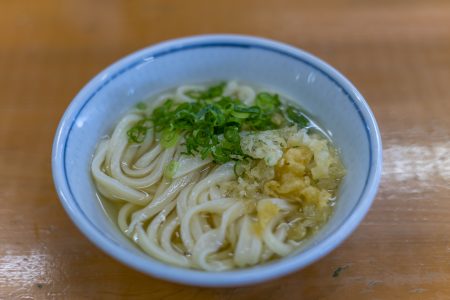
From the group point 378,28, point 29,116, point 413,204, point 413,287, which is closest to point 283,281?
point 413,287

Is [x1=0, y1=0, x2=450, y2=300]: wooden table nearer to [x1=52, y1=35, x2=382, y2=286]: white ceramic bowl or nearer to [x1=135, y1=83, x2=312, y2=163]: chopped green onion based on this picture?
[x1=52, y1=35, x2=382, y2=286]: white ceramic bowl

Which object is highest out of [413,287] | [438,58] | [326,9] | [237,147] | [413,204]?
[326,9]

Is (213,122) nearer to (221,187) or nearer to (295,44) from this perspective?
(221,187)

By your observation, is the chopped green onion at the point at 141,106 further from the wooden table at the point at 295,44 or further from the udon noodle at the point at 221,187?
the wooden table at the point at 295,44


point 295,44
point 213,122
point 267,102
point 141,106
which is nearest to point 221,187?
point 213,122

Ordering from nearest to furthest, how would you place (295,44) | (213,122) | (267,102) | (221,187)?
(221,187), (213,122), (267,102), (295,44)

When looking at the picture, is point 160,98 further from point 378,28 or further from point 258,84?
point 378,28

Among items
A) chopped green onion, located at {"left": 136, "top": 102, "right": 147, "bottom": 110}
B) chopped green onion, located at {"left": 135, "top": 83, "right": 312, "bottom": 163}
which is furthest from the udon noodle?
chopped green onion, located at {"left": 136, "top": 102, "right": 147, "bottom": 110}

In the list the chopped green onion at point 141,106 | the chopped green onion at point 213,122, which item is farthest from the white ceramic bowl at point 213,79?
the chopped green onion at point 213,122
